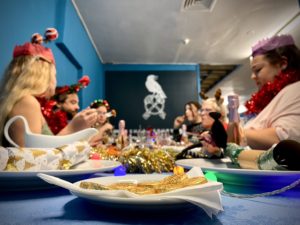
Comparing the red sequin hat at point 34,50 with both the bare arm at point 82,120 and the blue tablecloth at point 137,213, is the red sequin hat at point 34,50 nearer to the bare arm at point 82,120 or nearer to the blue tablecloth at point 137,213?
the bare arm at point 82,120

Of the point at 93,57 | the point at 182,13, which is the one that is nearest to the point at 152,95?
the point at 93,57

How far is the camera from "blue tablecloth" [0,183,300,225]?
24cm

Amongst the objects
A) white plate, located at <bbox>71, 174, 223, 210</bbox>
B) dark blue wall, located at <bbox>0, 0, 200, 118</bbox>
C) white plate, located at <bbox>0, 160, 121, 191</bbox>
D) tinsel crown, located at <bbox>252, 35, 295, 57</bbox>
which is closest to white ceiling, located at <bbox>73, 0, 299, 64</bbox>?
dark blue wall, located at <bbox>0, 0, 200, 118</bbox>

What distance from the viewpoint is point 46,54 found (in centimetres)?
111

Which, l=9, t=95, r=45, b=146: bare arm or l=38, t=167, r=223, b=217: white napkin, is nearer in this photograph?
l=38, t=167, r=223, b=217: white napkin

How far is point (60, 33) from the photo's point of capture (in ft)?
6.28

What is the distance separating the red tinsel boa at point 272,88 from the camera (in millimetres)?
1152

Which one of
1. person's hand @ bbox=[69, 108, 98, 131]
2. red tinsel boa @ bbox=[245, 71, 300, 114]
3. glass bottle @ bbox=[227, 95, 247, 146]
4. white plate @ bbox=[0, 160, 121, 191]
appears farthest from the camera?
red tinsel boa @ bbox=[245, 71, 300, 114]

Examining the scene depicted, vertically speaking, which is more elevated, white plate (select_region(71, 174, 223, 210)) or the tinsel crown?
the tinsel crown

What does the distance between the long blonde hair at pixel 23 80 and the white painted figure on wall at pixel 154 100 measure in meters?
3.02

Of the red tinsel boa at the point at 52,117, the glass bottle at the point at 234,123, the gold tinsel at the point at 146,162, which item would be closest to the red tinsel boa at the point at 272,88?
the glass bottle at the point at 234,123

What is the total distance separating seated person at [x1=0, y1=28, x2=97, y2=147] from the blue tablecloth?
0.62 meters

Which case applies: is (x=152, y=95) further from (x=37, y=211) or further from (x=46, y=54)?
(x=37, y=211)

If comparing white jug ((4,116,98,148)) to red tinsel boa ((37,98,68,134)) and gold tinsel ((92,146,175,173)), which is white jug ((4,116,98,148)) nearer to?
gold tinsel ((92,146,175,173))
